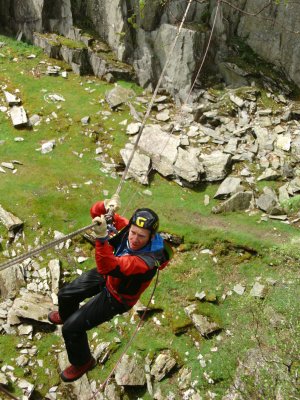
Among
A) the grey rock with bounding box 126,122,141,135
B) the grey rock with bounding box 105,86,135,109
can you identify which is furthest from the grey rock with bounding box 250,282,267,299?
the grey rock with bounding box 105,86,135,109

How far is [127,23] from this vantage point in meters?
20.4

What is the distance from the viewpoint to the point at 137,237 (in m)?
6.40

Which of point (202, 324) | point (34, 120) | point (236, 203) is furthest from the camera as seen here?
point (34, 120)

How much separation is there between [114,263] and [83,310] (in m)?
1.56

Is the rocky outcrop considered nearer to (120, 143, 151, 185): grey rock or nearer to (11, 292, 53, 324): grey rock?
(120, 143, 151, 185): grey rock

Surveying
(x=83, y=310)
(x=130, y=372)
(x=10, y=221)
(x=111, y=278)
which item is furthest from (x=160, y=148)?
(x=83, y=310)

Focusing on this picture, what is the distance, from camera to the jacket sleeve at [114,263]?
229 inches

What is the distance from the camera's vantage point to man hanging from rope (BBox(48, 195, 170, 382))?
6.23 meters

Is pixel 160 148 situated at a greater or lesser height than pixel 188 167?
greater

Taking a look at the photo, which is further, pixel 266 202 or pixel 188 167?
pixel 188 167

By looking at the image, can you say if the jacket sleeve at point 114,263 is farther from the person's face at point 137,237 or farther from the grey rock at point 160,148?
the grey rock at point 160,148

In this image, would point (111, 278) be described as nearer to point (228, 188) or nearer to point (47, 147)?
point (228, 188)

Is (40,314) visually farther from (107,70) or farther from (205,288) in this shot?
(107,70)

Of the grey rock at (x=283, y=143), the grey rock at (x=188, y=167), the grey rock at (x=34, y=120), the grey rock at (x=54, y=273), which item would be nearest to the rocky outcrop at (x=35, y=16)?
the grey rock at (x=34, y=120)
